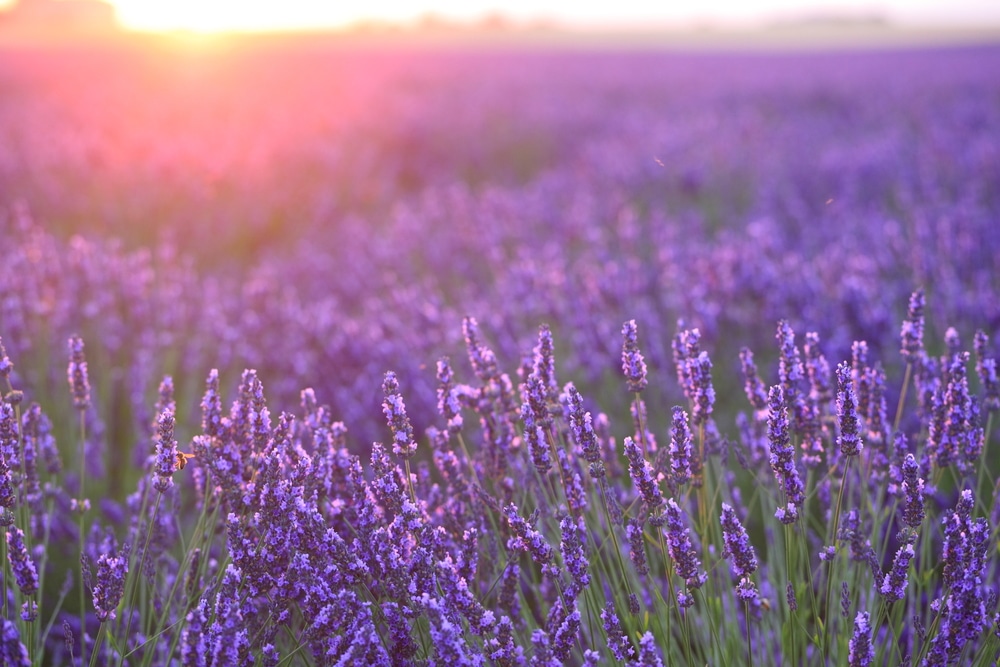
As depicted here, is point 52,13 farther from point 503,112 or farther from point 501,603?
point 501,603

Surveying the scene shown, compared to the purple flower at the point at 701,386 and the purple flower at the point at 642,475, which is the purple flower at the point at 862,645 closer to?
the purple flower at the point at 642,475

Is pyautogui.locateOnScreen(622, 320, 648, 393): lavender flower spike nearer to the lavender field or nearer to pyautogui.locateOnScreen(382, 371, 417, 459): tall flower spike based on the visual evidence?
the lavender field

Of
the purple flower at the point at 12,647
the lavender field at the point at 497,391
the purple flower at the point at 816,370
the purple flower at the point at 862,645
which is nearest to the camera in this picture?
the purple flower at the point at 12,647

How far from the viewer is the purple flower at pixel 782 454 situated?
144cm

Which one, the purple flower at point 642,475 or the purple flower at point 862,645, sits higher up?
the purple flower at point 642,475

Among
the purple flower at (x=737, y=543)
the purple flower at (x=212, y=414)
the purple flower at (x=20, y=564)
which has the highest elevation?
the purple flower at (x=212, y=414)

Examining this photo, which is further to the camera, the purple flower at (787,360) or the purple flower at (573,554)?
the purple flower at (787,360)

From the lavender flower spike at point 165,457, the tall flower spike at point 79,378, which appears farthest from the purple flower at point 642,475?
the tall flower spike at point 79,378

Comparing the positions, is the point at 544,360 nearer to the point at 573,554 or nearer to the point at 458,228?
the point at 573,554

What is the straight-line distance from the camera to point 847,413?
1.46 metres

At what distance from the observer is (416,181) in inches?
326

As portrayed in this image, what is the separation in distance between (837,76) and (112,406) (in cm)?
1592

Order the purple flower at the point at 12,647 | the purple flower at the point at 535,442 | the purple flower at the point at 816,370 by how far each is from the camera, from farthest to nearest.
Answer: the purple flower at the point at 816,370 → the purple flower at the point at 535,442 → the purple flower at the point at 12,647

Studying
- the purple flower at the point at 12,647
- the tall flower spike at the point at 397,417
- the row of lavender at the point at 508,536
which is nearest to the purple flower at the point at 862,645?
the row of lavender at the point at 508,536
